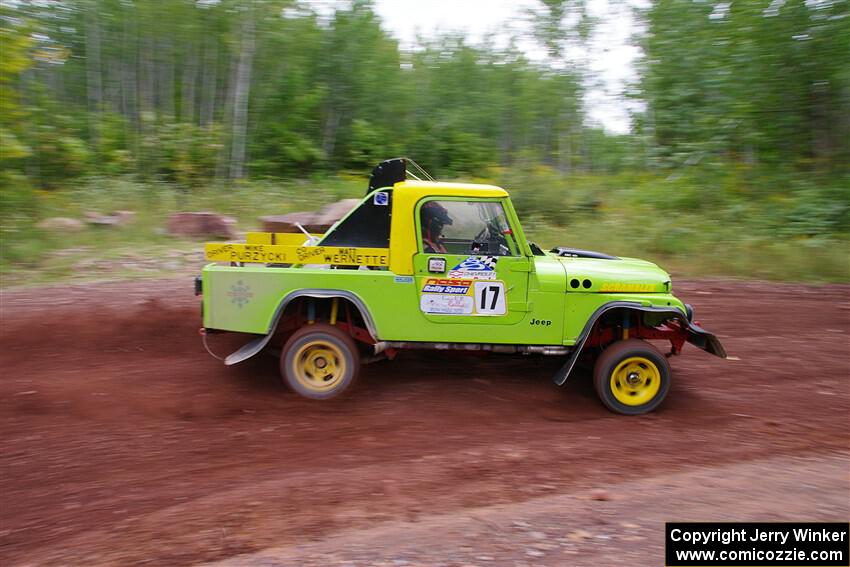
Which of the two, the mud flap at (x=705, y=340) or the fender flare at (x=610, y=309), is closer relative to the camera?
the fender flare at (x=610, y=309)

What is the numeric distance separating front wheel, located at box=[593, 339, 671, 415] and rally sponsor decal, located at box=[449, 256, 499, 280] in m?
1.28

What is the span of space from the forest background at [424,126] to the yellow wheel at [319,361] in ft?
18.2

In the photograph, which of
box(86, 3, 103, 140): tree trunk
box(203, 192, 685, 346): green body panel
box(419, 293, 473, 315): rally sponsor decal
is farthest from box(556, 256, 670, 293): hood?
box(86, 3, 103, 140): tree trunk

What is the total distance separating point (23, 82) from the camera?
17.5 meters

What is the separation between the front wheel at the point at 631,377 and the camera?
5645mm

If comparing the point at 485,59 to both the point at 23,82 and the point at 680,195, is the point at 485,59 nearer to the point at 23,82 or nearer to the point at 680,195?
the point at 680,195

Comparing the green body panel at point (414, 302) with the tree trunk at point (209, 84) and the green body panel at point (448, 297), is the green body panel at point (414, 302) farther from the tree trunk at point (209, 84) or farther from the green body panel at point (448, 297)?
the tree trunk at point (209, 84)

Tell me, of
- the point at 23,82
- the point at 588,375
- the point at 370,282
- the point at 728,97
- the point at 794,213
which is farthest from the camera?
the point at 23,82

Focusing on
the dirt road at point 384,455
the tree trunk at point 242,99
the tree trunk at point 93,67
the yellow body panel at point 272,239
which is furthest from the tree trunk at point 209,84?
the yellow body panel at point 272,239

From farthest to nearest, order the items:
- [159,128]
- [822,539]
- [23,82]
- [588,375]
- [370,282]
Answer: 1. [159,128]
2. [23,82]
3. [588,375]
4. [370,282]
5. [822,539]

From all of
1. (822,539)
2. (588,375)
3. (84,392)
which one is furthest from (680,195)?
(84,392)

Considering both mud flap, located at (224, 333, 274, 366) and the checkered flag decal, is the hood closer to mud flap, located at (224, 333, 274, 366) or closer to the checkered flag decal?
the checkered flag decal

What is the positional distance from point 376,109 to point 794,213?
595 inches

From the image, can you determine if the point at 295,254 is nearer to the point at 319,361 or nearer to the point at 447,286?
the point at 319,361
